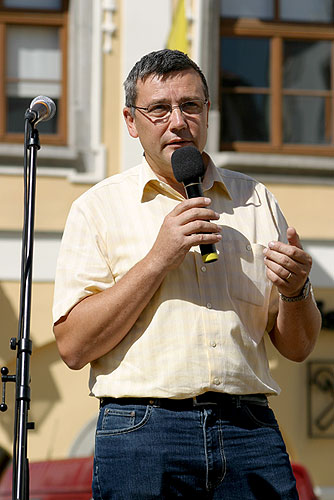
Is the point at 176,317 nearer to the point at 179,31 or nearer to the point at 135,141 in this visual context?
the point at 179,31

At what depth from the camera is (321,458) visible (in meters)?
8.08

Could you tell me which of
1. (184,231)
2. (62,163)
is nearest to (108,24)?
(62,163)

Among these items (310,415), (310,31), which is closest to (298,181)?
(310,31)

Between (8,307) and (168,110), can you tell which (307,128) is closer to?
(8,307)

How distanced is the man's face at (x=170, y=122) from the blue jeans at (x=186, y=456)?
2.30 feet

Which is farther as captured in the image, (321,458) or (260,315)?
(321,458)

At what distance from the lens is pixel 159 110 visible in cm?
271

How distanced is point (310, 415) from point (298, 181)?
Result: 1.97 metres

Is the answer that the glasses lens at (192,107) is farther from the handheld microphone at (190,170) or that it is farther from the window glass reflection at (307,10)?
the window glass reflection at (307,10)

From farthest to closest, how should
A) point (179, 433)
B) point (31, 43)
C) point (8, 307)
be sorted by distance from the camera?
point (31, 43) → point (8, 307) → point (179, 433)

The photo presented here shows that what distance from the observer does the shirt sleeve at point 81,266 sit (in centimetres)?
261

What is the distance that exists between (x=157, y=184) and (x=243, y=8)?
6.14m

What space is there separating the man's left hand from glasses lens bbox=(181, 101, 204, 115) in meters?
0.44

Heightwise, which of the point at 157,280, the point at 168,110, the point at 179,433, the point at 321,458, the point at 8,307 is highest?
the point at 168,110
